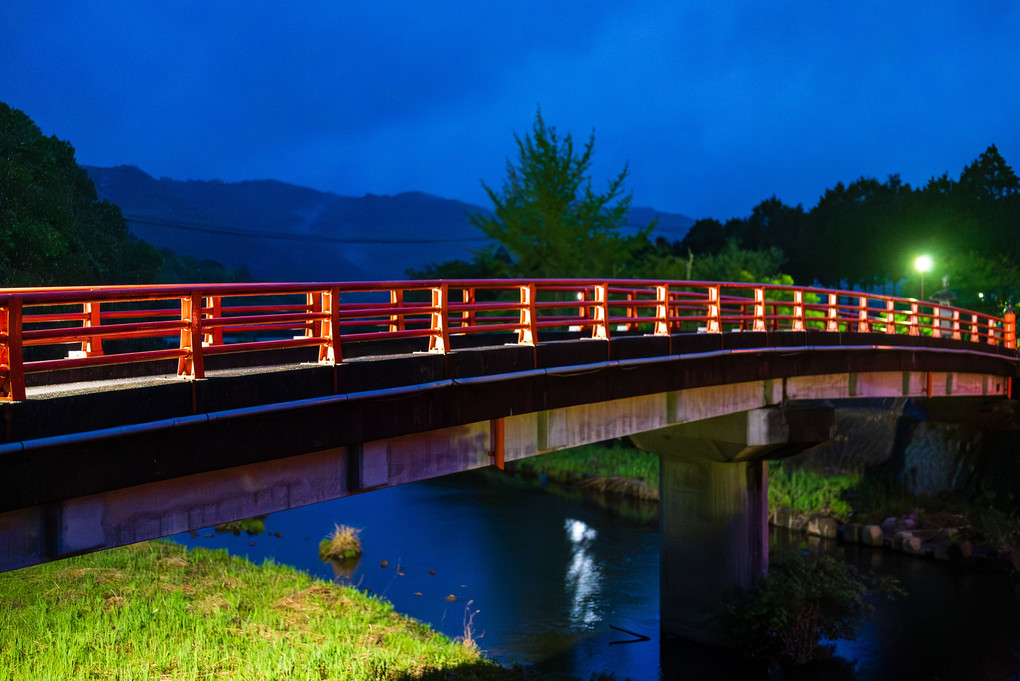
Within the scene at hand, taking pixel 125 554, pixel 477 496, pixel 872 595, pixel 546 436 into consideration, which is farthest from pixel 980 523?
pixel 125 554

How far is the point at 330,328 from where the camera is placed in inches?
327

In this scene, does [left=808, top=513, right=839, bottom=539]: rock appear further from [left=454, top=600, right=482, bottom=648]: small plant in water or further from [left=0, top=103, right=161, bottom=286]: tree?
[left=0, top=103, right=161, bottom=286]: tree

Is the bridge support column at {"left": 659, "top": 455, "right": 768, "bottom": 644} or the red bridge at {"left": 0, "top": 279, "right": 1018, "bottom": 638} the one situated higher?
the red bridge at {"left": 0, "top": 279, "right": 1018, "bottom": 638}

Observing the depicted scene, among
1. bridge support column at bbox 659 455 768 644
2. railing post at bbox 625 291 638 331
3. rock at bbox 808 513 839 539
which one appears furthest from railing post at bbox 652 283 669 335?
rock at bbox 808 513 839 539

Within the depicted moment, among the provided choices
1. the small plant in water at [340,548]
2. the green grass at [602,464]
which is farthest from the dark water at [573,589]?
the green grass at [602,464]

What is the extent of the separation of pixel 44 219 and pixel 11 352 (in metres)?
20.7

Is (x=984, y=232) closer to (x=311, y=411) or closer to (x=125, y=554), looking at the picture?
(x=125, y=554)

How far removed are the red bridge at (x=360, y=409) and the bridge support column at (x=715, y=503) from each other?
39 millimetres

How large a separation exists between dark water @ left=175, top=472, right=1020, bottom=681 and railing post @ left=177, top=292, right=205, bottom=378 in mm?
10520

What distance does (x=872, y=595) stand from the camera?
20.0m

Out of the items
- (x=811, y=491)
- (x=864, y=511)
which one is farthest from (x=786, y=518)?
(x=864, y=511)

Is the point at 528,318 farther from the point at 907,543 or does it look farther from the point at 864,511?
Answer: the point at 864,511

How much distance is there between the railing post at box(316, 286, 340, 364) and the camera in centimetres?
812

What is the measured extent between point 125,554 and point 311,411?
41.1ft
